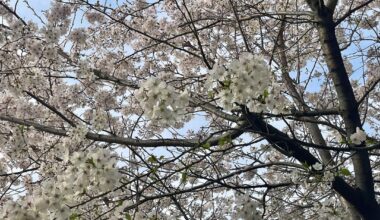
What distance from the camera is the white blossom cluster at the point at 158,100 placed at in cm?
321

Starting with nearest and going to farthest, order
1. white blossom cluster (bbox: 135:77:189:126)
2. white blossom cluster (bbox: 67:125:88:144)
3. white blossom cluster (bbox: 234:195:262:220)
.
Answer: white blossom cluster (bbox: 135:77:189:126), white blossom cluster (bbox: 234:195:262:220), white blossom cluster (bbox: 67:125:88:144)

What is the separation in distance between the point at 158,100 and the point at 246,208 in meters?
1.11

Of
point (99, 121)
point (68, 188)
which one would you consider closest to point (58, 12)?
point (99, 121)

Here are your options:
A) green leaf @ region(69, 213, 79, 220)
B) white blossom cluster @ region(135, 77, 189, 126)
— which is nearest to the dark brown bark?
white blossom cluster @ region(135, 77, 189, 126)

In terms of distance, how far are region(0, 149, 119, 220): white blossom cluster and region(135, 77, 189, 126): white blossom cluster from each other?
442 mm

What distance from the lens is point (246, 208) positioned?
12.1 ft

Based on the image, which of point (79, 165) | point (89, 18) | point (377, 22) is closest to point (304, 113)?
point (79, 165)

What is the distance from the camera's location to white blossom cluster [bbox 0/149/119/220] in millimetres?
3289

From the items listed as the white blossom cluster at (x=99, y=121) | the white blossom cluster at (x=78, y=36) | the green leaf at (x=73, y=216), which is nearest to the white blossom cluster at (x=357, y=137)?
the green leaf at (x=73, y=216)

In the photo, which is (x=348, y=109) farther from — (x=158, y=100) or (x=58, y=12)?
(x=58, y=12)

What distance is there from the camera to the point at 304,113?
4.93 m

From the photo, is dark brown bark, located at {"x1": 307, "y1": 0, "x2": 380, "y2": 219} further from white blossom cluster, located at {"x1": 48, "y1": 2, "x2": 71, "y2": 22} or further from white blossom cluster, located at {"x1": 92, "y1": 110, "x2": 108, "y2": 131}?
white blossom cluster, located at {"x1": 48, "y1": 2, "x2": 71, "y2": 22}

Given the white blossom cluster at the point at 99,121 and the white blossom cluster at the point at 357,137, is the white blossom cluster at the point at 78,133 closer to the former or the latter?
the white blossom cluster at the point at 99,121

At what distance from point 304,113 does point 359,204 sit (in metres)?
1.10
